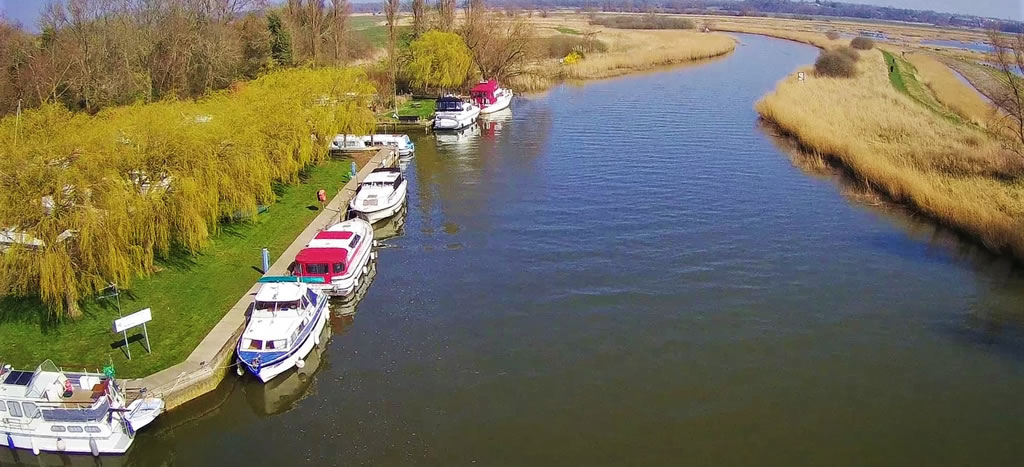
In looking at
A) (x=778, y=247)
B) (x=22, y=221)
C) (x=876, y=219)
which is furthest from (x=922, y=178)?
(x=22, y=221)

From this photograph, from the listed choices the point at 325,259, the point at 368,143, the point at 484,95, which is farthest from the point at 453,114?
the point at 325,259

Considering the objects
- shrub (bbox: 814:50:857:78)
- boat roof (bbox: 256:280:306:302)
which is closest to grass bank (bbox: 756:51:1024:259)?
shrub (bbox: 814:50:857:78)

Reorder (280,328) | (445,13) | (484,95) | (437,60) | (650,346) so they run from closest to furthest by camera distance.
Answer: (280,328), (650,346), (484,95), (437,60), (445,13)

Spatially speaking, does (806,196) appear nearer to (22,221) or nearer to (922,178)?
(922,178)

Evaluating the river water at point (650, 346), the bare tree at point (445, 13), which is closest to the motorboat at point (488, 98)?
the bare tree at point (445, 13)

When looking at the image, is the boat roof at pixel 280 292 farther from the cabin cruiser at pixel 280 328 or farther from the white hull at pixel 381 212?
the white hull at pixel 381 212

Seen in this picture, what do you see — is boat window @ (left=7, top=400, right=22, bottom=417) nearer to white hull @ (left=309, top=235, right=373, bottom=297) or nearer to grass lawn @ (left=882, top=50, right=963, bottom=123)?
white hull @ (left=309, top=235, right=373, bottom=297)

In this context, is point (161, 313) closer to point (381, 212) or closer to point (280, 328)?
point (280, 328)
